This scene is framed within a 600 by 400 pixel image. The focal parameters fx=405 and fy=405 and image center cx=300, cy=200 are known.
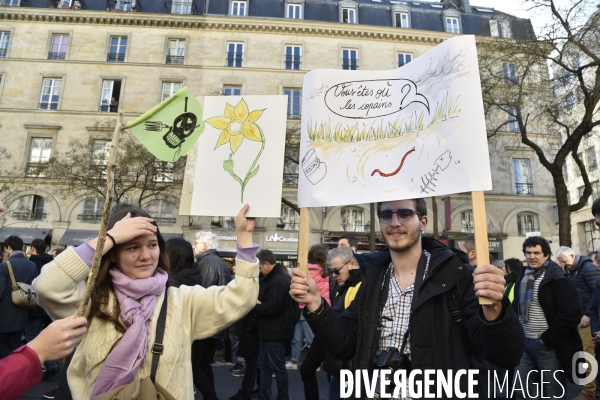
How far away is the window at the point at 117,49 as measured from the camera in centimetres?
2545

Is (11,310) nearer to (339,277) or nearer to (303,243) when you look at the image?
(339,277)

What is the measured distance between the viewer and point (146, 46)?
2566 cm

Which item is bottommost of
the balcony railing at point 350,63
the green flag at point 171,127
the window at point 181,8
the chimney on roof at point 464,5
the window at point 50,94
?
the green flag at point 171,127

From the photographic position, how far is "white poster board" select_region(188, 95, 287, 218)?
2336mm

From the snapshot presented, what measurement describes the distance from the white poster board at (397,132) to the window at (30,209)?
24.8 metres

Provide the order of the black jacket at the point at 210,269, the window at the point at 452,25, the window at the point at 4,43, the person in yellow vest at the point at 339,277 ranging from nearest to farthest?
the person in yellow vest at the point at 339,277
the black jacket at the point at 210,269
the window at the point at 4,43
the window at the point at 452,25

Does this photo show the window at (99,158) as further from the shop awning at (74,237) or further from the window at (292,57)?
the window at (292,57)

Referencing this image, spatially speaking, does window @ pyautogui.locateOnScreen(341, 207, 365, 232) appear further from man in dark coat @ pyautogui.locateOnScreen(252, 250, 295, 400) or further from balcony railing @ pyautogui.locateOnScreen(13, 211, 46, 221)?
man in dark coat @ pyautogui.locateOnScreen(252, 250, 295, 400)

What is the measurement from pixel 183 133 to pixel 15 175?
26.1m

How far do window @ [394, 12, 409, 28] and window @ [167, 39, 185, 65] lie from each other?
1441 centimetres

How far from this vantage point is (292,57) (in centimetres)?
2595

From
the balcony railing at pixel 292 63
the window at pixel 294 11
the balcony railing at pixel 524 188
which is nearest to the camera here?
the balcony railing at pixel 524 188

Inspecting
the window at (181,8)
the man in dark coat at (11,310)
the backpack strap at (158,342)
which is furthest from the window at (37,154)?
the backpack strap at (158,342)

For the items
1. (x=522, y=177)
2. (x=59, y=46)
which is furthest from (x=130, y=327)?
(x=59, y=46)
